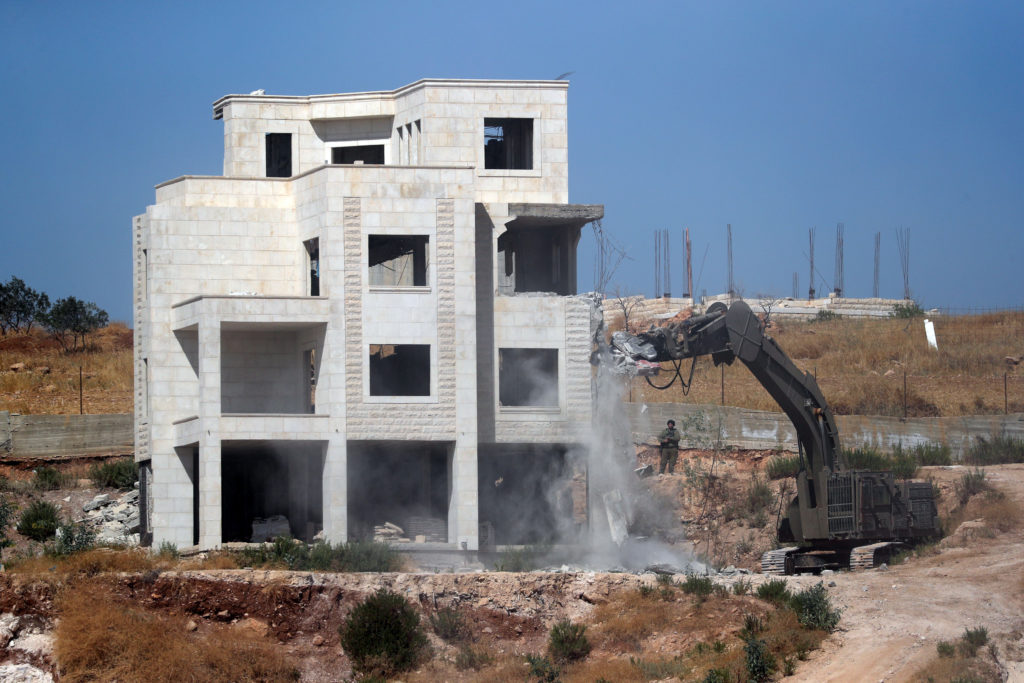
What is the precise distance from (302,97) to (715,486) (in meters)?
16.7

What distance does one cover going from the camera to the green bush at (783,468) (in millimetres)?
37156

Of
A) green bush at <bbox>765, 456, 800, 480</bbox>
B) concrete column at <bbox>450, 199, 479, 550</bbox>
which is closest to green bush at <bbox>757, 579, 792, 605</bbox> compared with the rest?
concrete column at <bbox>450, 199, 479, 550</bbox>

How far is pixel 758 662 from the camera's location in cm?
2286

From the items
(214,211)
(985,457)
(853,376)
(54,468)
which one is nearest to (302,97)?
(214,211)

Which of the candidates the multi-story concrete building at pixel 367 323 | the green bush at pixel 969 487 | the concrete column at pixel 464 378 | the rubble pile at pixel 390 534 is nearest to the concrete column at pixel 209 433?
the multi-story concrete building at pixel 367 323

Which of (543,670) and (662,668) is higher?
(662,668)

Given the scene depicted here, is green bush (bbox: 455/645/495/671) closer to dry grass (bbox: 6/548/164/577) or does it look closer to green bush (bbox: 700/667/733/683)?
green bush (bbox: 700/667/733/683)

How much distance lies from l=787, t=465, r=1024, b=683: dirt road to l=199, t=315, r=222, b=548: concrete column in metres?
14.2

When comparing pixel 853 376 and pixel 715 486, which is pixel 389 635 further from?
pixel 853 376

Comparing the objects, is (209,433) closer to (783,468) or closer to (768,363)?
(768,363)

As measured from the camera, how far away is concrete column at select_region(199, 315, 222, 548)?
3156 cm

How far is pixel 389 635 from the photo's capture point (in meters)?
26.1

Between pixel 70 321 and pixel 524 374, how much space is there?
3823cm

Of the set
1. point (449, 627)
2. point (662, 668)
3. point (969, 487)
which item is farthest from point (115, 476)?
point (969, 487)
